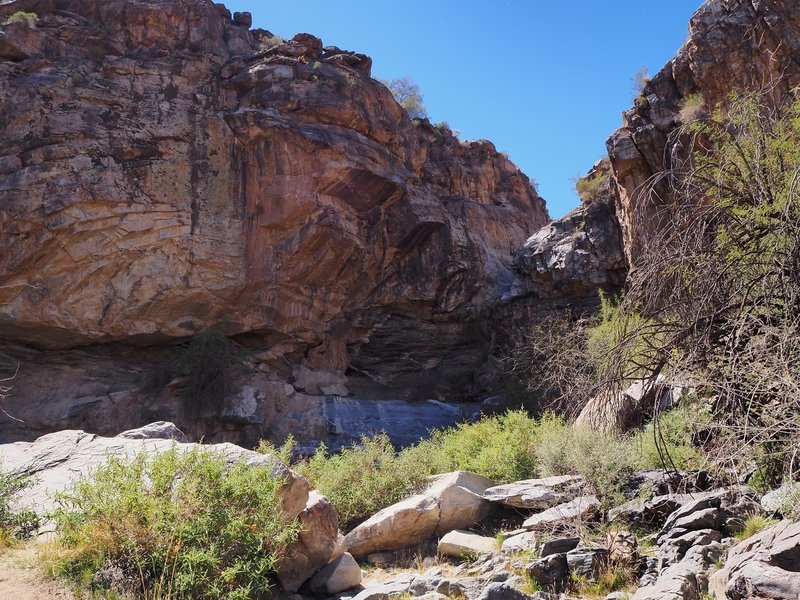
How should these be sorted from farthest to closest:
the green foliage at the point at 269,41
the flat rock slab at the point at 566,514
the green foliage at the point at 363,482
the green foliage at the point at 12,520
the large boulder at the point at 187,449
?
1. the green foliage at the point at 269,41
2. the green foliage at the point at 363,482
3. the flat rock slab at the point at 566,514
4. the large boulder at the point at 187,449
5. the green foliage at the point at 12,520

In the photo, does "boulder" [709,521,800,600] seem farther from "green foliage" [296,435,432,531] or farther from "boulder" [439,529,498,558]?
"green foliage" [296,435,432,531]

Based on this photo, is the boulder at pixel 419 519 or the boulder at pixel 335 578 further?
the boulder at pixel 419 519

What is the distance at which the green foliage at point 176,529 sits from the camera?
495cm

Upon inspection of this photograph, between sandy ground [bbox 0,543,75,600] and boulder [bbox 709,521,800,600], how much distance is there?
15.2 ft

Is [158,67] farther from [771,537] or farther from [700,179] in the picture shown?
[771,537]

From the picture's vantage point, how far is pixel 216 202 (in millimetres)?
19797

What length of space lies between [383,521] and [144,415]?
39.4ft

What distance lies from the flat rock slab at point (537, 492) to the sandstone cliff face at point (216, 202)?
41.8 ft

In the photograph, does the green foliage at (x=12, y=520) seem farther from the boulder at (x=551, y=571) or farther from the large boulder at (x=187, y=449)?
the boulder at (x=551, y=571)

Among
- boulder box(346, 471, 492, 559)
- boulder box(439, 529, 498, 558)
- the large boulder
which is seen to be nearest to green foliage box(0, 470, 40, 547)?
the large boulder

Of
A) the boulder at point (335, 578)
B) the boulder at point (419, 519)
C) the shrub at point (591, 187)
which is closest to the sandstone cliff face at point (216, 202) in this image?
the shrub at point (591, 187)

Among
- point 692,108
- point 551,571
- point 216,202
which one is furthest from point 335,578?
point 216,202

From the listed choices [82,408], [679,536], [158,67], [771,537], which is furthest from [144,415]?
[771,537]

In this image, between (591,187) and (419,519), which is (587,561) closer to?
(419,519)
